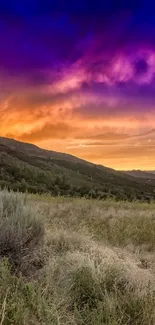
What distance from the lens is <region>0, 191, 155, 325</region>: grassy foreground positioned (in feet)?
12.0

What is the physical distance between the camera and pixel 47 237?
6.66 metres

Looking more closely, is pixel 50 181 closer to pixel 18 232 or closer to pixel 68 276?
pixel 18 232

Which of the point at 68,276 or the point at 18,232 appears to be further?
the point at 18,232

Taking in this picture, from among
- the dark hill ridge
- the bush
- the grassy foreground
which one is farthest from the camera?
the dark hill ridge

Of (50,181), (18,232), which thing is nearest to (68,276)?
(18,232)

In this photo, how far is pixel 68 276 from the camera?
470 centimetres

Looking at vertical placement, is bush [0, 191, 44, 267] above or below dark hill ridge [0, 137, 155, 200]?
below

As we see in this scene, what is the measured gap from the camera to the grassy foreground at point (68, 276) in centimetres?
367

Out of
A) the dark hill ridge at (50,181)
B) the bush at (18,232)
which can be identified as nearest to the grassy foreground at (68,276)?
the bush at (18,232)

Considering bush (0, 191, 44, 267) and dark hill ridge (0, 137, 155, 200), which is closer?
bush (0, 191, 44, 267)

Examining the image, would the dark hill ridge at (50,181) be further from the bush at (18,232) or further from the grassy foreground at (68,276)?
Answer: the bush at (18,232)

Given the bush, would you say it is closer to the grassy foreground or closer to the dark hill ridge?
the grassy foreground

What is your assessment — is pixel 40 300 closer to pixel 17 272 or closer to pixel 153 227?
pixel 17 272

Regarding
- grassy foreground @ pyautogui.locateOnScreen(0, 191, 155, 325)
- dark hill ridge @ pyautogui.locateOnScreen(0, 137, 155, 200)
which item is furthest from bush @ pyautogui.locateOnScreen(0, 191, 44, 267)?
dark hill ridge @ pyautogui.locateOnScreen(0, 137, 155, 200)
